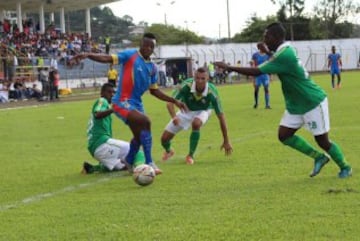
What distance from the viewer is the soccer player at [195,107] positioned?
10.5 metres

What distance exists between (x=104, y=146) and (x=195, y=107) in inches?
71.3

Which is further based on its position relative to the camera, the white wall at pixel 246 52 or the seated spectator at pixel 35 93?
the white wall at pixel 246 52

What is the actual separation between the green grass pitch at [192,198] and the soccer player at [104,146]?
30 centimetres

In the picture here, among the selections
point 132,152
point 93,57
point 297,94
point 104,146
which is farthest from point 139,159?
point 297,94

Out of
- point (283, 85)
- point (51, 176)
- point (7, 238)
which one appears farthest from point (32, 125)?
point (7, 238)

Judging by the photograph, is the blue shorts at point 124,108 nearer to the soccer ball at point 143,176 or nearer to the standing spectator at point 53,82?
the soccer ball at point 143,176

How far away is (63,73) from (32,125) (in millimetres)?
28826

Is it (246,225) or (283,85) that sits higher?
(283,85)

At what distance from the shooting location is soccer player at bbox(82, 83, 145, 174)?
9891mm

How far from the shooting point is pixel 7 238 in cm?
588

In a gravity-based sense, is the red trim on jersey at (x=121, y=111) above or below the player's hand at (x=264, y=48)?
below

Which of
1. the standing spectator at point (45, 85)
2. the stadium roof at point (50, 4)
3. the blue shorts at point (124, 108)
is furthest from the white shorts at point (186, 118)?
the stadium roof at point (50, 4)

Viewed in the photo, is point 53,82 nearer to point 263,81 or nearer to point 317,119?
point 263,81

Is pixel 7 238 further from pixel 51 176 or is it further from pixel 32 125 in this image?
pixel 32 125
